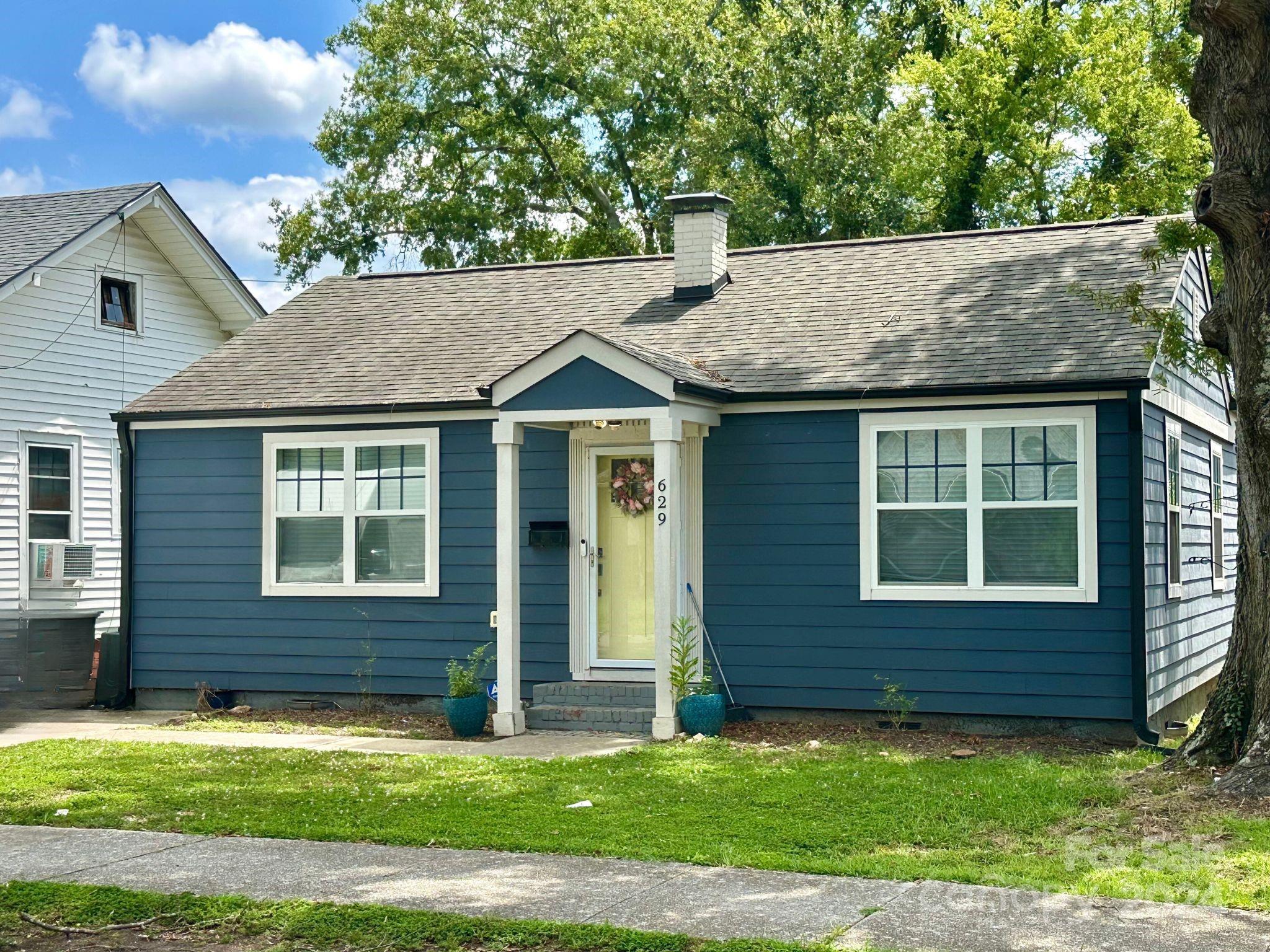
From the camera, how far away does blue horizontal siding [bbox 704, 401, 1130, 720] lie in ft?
34.7

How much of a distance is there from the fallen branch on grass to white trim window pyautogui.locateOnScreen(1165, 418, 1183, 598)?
867 centimetres

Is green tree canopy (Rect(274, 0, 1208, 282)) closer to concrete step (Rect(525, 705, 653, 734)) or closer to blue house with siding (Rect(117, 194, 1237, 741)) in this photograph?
blue house with siding (Rect(117, 194, 1237, 741))

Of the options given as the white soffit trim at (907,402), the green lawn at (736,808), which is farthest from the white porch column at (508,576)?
the white soffit trim at (907,402)

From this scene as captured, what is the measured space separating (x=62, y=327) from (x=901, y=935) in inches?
578

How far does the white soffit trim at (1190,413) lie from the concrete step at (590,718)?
184 inches

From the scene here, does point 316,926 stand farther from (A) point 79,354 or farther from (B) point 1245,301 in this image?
(A) point 79,354

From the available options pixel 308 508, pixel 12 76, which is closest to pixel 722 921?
pixel 308 508

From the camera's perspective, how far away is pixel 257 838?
24.0 ft

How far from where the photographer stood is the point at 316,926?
558 centimetres

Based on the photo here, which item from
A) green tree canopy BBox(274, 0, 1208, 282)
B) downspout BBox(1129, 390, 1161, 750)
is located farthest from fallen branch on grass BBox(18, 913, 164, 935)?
green tree canopy BBox(274, 0, 1208, 282)

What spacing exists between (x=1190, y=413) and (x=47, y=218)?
45.1 feet

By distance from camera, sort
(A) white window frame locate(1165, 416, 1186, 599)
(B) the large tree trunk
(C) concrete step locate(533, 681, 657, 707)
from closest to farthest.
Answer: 1. (B) the large tree trunk
2. (A) white window frame locate(1165, 416, 1186, 599)
3. (C) concrete step locate(533, 681, 657, 707)

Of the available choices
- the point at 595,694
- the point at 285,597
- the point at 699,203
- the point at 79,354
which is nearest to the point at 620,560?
the point at 595,694

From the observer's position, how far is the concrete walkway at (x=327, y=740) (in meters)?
10.5
